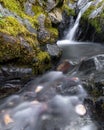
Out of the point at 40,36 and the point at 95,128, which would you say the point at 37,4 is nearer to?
the point at 40,36

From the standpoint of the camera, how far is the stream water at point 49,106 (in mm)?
4809

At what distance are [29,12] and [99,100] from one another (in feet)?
18.2

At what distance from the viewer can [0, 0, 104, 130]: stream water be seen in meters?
4.81

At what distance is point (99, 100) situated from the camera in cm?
519

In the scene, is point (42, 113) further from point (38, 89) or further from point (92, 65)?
point (92, 65)

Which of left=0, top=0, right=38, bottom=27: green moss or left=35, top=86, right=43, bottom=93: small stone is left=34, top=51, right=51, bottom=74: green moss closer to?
left=35, top=86, right=43, bottom=93: small stone

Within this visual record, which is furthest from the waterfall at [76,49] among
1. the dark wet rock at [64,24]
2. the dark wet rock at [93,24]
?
the dark wet rock at [64,24]

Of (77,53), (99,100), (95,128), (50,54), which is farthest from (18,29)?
(95,128)

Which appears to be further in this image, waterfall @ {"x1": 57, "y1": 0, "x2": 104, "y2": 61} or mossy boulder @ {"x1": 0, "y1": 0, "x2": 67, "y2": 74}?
waterfall @ {"x1": 57, "y1": 0, "x2": 104, "y2": 61}

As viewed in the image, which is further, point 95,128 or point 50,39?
point 50,39

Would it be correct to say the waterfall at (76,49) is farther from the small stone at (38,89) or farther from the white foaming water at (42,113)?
the white foaming water at (42,113)

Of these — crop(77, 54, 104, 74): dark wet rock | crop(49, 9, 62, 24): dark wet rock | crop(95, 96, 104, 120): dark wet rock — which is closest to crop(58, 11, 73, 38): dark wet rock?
crop(49, 9, 62, 24): dark wet rock

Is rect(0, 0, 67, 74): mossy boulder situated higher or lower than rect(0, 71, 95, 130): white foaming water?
higher

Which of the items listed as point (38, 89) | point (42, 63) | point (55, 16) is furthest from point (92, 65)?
point (55, 16)
